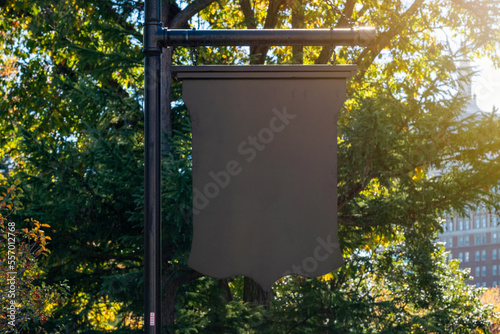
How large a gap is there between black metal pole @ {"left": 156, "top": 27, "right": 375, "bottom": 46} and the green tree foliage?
6.56 meters

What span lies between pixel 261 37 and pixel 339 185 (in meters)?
9.30

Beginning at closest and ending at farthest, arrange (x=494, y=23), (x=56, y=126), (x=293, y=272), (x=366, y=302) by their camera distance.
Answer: (x=293, y=272)
(x=366, y=302)
(x=494, y=23)
(x=56, y=126)

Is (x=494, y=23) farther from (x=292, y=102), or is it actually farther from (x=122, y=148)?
(x=292, y=102)

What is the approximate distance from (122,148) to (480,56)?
449 inches

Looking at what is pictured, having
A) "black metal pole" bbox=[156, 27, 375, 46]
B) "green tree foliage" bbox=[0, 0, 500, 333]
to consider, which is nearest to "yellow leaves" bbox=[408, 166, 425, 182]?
"green tree foliage" bbox=[0, 0, 500, 333]

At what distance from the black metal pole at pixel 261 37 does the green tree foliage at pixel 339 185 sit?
656cm

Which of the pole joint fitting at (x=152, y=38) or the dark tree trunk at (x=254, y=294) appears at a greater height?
the pole joint fitting at (x=152, y=38)

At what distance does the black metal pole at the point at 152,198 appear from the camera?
438 centimetres

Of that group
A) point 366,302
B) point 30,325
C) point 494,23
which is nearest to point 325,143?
point 30,325

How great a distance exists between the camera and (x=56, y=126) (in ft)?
59.7

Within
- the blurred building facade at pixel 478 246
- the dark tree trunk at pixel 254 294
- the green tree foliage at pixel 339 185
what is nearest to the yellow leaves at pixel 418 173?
the green tree foliage at pixel 339 185

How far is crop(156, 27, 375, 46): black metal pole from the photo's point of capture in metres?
4.62

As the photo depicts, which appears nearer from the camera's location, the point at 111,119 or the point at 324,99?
the point at 324,99

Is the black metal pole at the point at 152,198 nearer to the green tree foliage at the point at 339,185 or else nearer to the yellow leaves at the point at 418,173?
the green tree foliage at the point at 339,185
